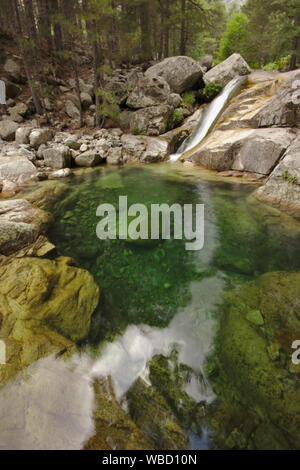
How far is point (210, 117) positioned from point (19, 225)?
38.0 ft

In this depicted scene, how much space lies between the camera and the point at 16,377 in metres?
2.05

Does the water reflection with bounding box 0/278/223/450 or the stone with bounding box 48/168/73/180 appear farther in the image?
the stone with bounding box 48/168/73/180

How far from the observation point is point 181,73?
13.8 metres

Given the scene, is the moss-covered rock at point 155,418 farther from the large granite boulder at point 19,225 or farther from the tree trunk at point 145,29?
the tree trunk at point 145,29

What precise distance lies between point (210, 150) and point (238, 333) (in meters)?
8.34

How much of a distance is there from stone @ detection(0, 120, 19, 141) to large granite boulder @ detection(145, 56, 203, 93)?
31.1ft

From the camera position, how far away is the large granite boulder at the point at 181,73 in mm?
13711

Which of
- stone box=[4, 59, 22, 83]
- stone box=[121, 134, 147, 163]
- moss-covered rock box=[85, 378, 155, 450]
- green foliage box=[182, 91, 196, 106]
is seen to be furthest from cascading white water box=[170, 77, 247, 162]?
stone box=[4, 59, 22, 83]

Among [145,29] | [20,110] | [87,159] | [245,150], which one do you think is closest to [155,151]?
[87,159]

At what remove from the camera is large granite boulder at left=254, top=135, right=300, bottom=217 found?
560 cm

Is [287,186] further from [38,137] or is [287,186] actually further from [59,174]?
[38,137]
